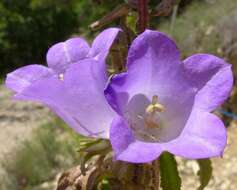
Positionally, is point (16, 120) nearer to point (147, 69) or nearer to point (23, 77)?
point (23, 77)

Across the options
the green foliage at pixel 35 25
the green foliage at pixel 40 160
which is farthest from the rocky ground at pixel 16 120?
the green foliage at pixel 35 25

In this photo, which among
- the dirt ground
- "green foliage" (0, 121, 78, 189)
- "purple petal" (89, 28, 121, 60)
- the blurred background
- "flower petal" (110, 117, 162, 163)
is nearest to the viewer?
"flower petal" (110, 117, 162, 163)

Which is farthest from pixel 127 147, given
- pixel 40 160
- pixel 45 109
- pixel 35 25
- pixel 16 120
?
pixel 35 25

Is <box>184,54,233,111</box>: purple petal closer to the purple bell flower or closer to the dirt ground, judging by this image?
the purple bell flower

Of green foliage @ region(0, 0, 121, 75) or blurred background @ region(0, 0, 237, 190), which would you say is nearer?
blurred background @ region(0, 0, 237, 190)

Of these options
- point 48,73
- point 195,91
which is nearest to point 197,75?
point 195,91

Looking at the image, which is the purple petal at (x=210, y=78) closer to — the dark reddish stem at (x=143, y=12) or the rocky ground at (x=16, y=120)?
the dark reddish stem at (x=143, y=12)

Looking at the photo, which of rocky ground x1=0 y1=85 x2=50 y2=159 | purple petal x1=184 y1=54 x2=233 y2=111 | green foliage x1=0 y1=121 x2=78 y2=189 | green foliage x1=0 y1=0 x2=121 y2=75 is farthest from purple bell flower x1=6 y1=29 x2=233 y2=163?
green foliage x1=0 y1=0 x2=121 y2=75
